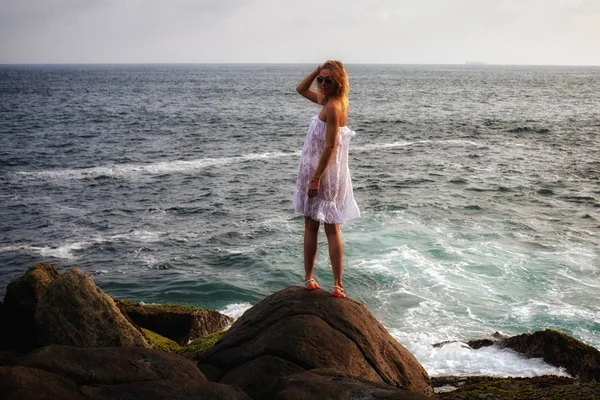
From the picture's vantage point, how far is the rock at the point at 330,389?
208 inches

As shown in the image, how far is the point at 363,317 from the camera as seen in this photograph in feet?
25.7

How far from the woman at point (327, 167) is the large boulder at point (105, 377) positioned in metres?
2.51

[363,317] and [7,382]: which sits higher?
[7,382]

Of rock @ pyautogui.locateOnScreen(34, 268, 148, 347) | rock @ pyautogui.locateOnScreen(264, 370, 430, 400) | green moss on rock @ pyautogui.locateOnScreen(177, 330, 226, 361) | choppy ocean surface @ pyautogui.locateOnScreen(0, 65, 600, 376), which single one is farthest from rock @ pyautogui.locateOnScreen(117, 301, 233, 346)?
rock @ pyautogui.locateOnScreen(264, 370, 430, 400)

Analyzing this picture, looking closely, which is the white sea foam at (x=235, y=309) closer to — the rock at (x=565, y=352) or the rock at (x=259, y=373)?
the rock at (x=565, y=352)

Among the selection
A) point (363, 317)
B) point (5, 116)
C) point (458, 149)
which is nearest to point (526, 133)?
point (458, 149)

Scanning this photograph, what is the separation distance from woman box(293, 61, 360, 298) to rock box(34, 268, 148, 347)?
3150 millimetres

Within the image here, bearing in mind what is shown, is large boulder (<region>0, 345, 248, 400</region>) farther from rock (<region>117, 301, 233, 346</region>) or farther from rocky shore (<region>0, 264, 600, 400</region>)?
rock (<region>117, 301, 233, 346</region>)

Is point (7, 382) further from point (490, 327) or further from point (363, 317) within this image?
point (490, 327)

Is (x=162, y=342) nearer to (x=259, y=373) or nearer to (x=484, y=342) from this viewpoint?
(x=259, y=373)

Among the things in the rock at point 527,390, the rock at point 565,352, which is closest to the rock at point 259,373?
the rock at point 527,390

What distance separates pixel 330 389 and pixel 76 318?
4.84m

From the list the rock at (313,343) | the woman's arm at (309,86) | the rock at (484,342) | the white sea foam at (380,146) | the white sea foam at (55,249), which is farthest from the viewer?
the white sea foam at (380,146)

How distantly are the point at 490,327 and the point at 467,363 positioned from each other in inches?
133
